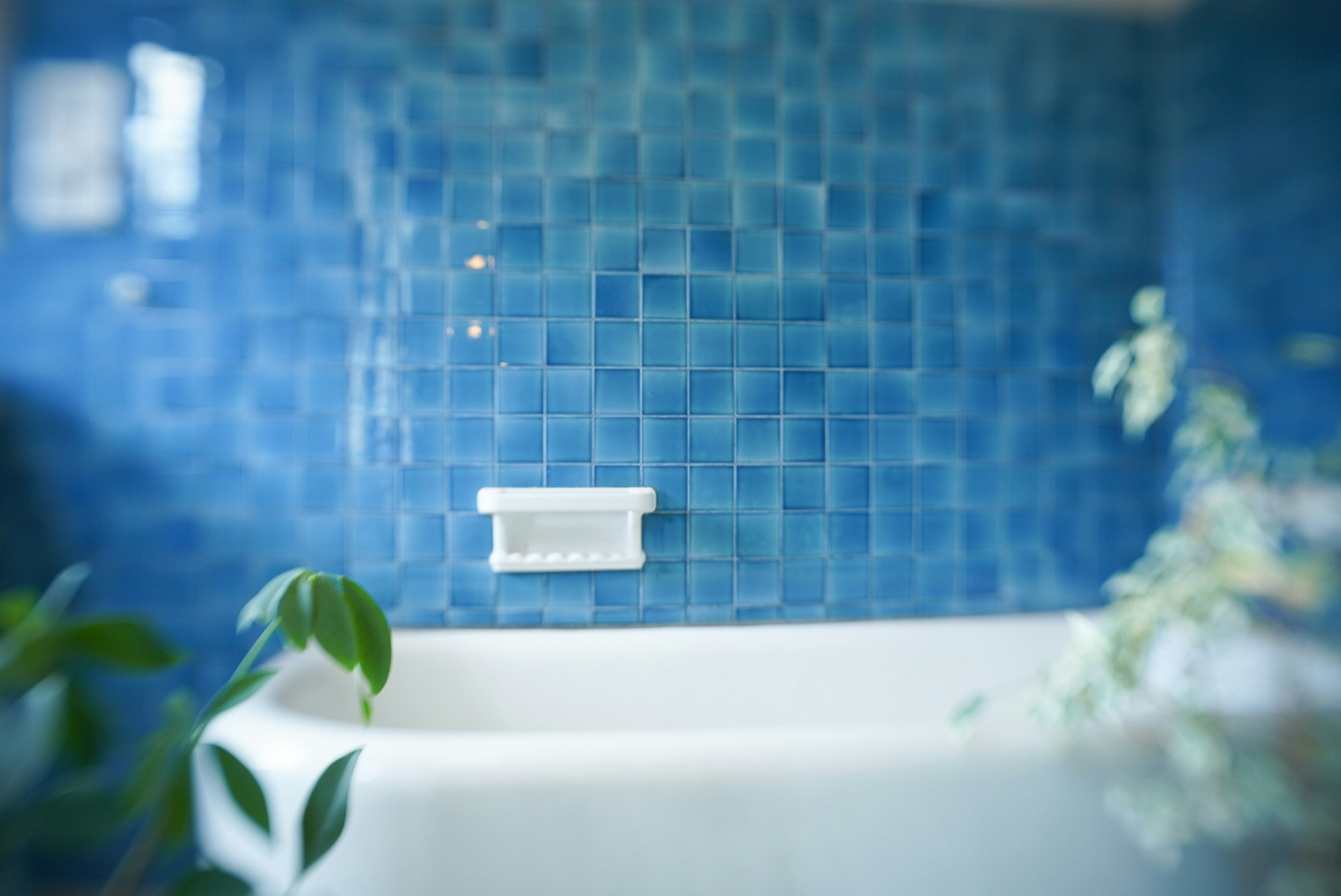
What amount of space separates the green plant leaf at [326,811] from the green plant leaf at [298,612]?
11 centimetres

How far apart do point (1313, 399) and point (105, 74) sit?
245 centimetres

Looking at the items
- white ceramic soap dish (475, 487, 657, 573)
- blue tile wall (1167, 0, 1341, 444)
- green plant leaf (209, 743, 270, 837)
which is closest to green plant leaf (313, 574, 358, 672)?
green plant leaf (209, 743, 270, 837)

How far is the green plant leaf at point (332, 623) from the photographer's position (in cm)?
63

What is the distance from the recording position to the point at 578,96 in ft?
5.14

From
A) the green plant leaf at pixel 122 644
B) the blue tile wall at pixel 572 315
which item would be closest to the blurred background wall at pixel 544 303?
the blue tile wall at pixel 572 315

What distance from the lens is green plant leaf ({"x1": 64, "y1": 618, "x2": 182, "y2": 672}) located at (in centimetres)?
42

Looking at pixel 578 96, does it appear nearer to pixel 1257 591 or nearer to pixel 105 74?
pixel 105 74

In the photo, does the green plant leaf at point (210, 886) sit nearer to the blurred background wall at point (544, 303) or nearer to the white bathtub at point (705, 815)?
the white bathtub at point (705, 815)

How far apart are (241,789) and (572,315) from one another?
1.19 metres

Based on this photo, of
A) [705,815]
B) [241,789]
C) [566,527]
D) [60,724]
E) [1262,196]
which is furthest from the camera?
[566,527]

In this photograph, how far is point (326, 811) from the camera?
0.58m

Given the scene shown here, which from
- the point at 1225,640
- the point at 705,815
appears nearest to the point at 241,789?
the point at 705,815

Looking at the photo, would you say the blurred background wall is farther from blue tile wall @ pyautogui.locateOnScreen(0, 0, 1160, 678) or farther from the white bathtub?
the white bathtub

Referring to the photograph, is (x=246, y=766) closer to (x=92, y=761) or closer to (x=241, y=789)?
(x=241, y=789)
